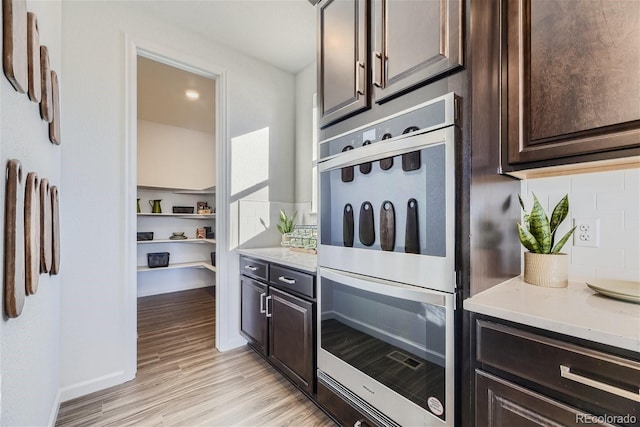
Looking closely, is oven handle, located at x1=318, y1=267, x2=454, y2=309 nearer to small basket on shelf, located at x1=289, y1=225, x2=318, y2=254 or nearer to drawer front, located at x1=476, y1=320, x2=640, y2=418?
drawer front, located at x1=476, y1=320, x2=640, y2=418

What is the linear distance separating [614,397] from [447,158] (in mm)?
727

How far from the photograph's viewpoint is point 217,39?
7.73ft

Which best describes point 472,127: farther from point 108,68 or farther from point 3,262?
point 108,68

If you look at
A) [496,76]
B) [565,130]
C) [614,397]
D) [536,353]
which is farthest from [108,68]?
[614,397]

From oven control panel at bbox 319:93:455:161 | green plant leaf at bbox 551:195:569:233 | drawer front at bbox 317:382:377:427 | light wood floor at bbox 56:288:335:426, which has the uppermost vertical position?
oven control panel at bbox 319:93:455:161

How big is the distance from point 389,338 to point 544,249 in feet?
2.40

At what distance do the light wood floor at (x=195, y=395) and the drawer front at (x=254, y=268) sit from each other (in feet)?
2.31

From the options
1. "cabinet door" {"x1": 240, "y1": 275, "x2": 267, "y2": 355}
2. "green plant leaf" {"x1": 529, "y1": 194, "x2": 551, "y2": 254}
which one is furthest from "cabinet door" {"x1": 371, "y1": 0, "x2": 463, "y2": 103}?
"cabinet door" {"x1": 240, "y1": 275, "x2": 267, "y2": 355}

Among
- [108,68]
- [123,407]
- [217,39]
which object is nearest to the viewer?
[123,407]

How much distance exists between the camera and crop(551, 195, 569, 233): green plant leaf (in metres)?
1.12

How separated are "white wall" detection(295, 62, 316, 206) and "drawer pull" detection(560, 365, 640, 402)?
2223 millimetres

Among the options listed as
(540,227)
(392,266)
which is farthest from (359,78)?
(540,227)

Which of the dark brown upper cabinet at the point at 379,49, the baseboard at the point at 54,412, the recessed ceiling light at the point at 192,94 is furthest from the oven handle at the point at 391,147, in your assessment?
the recessed ceiling light at the point at 192,94

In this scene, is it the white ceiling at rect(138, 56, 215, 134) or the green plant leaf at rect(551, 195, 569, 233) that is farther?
the white ceiling at rect(138, 56, 215, 134)
